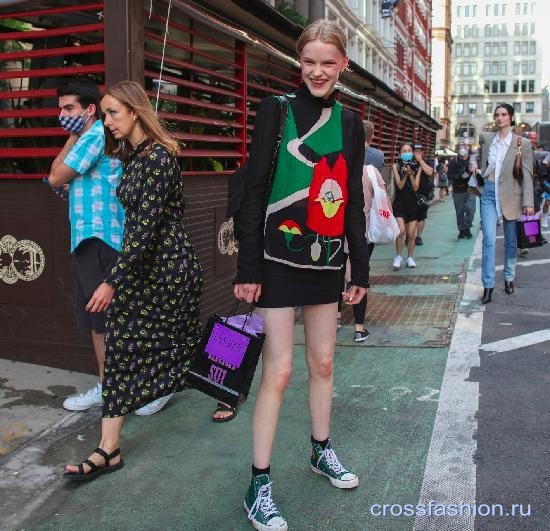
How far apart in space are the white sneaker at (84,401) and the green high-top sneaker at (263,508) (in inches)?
69.3

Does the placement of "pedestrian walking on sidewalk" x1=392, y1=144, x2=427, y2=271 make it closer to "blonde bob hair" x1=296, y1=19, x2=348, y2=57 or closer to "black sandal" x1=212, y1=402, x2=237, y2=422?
"black sandal" x1=212, y1=402, x2=237, y2=422

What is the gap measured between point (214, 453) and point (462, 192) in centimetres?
1129

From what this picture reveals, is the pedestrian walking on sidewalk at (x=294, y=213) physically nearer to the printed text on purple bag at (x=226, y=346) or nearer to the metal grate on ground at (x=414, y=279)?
the printed text on purple bag at (x=226, y=346)

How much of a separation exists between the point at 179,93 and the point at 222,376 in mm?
3861

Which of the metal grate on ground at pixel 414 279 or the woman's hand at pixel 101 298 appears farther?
the metal grate on ground at pixel 414 279

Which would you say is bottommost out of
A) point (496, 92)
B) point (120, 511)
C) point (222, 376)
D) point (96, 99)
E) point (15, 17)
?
point (120, 511)

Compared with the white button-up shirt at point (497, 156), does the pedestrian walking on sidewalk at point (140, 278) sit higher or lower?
lower

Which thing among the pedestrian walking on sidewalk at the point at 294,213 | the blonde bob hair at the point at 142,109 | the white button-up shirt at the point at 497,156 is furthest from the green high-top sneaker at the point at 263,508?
the white button-up shirt at the point at 497,156

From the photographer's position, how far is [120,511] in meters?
3.34

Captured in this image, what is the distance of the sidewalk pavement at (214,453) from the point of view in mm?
3295

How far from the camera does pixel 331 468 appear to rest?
3545mm

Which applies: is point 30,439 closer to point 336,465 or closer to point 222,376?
point 222,376

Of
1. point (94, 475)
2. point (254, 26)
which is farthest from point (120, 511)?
point (254, 26)

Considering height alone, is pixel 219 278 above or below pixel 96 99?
below
